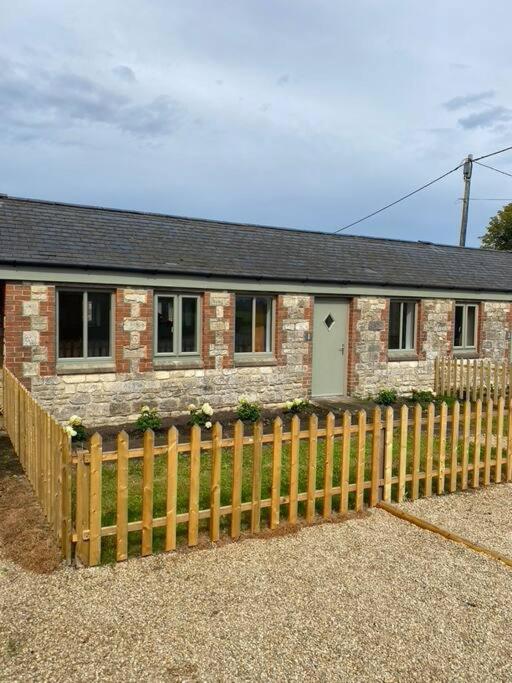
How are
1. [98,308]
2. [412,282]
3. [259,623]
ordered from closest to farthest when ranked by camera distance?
[259,623], [98,308], [412,282]

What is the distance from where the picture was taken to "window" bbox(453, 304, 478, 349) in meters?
16.2

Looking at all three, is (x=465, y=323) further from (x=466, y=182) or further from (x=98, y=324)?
(x=466, y=182)

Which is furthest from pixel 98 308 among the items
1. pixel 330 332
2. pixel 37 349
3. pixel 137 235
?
pixel 330 332

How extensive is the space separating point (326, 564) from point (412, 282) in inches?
442

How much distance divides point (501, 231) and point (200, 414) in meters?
30.6

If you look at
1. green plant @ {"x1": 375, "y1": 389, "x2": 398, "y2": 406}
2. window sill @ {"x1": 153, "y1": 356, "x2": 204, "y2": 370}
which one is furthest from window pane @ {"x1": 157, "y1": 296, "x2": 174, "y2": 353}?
green plant @ {"x1": 375, "y1": 389, "x2": 398, "y2": 406}

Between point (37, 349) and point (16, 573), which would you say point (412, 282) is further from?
point (16, 573)

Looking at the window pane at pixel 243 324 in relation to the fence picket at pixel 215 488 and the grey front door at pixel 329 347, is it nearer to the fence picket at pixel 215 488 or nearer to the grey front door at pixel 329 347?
the grey front door at pixel 329 347

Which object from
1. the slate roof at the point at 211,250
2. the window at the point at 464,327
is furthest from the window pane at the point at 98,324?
the window at the point at 464,327

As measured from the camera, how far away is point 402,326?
1509 centimetres

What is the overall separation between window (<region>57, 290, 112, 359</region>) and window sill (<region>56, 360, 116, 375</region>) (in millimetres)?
142

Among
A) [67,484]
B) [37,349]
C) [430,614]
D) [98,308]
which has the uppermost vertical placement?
[98,308]

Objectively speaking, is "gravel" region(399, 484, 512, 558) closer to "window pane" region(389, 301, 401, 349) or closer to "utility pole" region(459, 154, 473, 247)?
"window pane" region(389, 301, 401, 349)

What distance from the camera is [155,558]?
4727 mm
